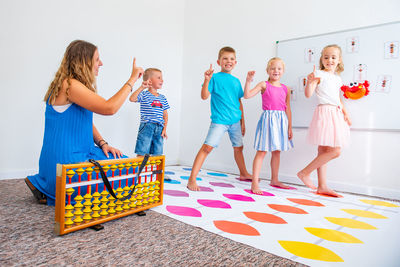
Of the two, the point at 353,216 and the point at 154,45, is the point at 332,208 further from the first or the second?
the point at 154,45

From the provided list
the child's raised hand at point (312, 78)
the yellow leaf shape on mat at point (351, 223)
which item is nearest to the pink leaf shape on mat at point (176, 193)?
the yellow leaf shape on mat at point (351, 223)

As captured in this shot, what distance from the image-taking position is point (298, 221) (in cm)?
148

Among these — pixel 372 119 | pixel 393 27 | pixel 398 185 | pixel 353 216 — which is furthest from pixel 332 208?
pixel 393 27

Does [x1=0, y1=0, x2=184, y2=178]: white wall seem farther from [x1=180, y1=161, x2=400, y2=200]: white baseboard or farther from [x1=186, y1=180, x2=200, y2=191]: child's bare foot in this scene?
[x1=180, y1=161, x2=400, y2=200]: white baseboard

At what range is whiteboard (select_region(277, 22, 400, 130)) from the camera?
222 centimetres

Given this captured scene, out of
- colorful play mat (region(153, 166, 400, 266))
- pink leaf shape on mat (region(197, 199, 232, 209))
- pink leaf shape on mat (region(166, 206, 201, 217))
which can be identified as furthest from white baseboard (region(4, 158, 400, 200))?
pink leaf shape on mat (region(166, 206, 201, 217))

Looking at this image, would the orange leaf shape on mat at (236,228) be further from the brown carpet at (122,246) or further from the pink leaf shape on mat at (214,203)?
the pink leaf shape on mat at (214,203)

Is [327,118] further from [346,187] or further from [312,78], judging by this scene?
[346,187]

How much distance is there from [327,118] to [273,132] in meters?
0.45

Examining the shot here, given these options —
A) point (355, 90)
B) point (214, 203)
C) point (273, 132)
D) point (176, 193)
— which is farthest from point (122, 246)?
point (355, 90)

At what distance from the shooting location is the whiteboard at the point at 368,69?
2.22m

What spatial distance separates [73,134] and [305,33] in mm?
2374

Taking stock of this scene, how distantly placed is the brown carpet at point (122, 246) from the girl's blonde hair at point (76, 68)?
0.62 metres

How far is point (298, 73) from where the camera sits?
269cm
